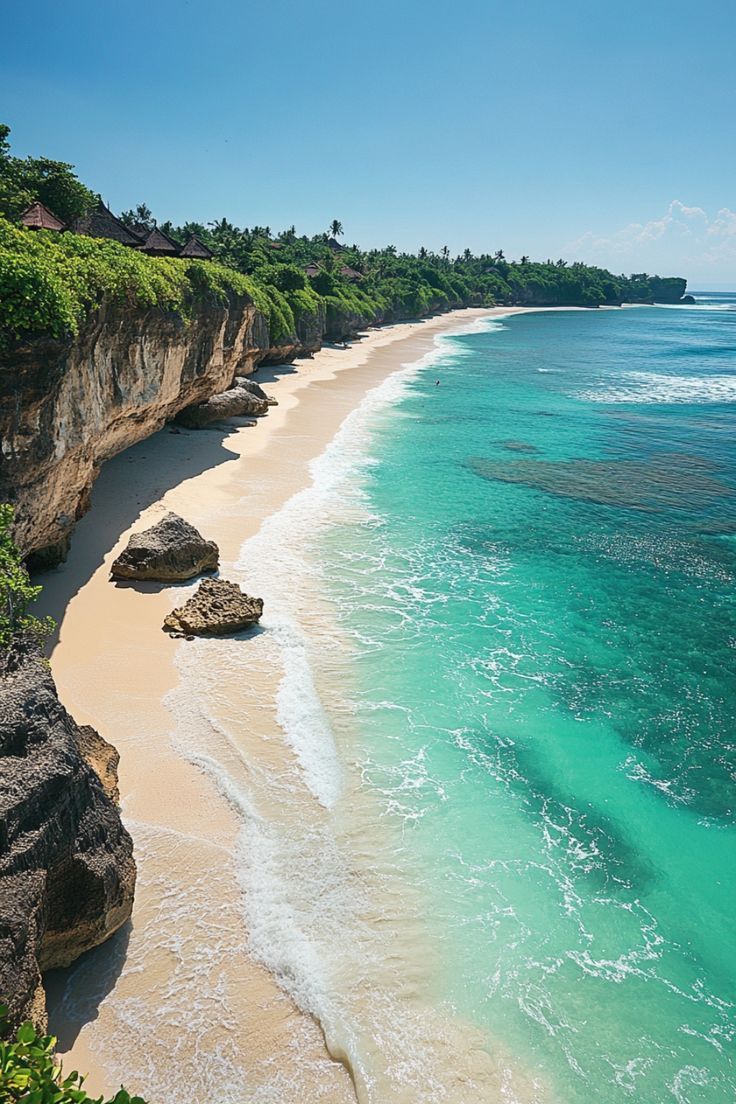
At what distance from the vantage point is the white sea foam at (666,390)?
4906 centimetres

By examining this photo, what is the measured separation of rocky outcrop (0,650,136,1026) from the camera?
20.4ft

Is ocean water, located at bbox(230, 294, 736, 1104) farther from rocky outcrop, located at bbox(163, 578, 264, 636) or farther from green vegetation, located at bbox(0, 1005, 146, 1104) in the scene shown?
green vegetation, located at bbox(0, 1005, 146, 1104)

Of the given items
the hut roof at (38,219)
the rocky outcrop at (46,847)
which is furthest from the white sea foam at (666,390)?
the rocky outcrop at (46,847)

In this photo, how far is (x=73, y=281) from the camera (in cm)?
1406

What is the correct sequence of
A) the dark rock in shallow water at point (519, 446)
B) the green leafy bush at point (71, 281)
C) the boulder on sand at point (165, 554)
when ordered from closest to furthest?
the green leafy bush at point (71, 281)
the boulder on sand at point (165, 554)
the dark rock in shallow water at point (519, 446)

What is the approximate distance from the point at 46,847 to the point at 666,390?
56.8 metres

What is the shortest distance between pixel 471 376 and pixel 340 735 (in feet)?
155

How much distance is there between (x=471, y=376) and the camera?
54719mm

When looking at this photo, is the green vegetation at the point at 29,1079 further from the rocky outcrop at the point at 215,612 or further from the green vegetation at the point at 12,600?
the rocky outcrop at the point at 215,612

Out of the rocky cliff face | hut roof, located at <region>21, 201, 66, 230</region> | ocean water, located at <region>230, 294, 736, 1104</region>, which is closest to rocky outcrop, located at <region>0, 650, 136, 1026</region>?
ocean water, located at <region>230, 294, 736, 1104</region>

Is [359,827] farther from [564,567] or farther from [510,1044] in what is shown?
[564,567]

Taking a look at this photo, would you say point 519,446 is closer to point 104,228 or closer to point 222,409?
point 222,409

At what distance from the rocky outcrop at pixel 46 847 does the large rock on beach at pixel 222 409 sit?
73.5ft

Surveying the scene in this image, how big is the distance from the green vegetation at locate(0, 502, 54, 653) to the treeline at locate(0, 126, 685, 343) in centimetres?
390
